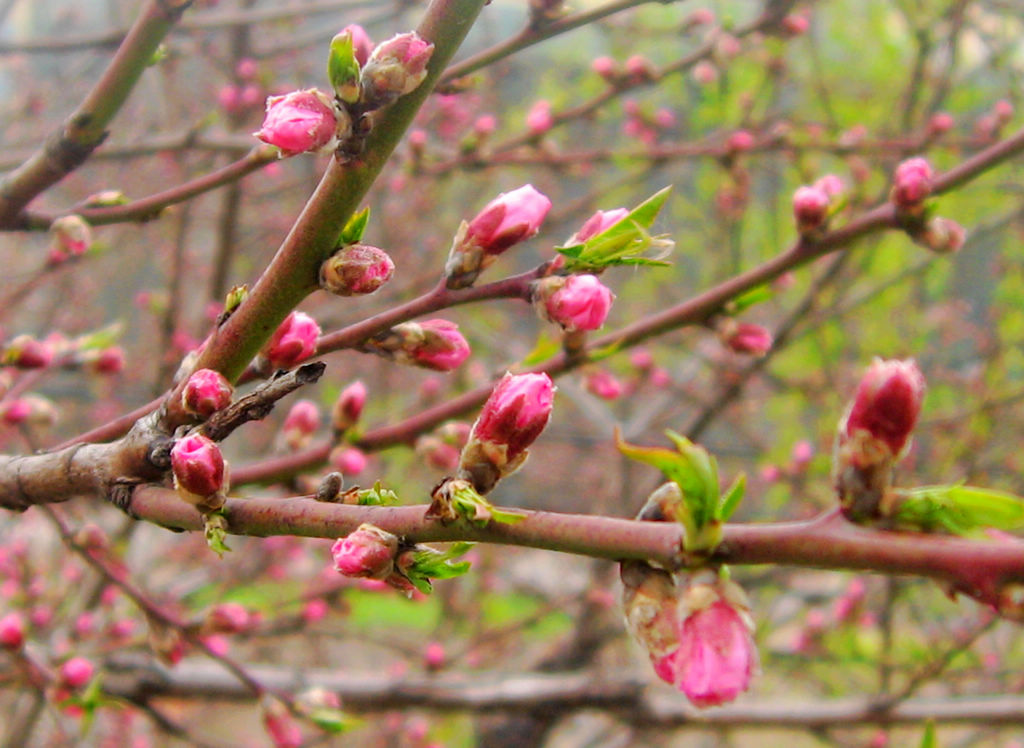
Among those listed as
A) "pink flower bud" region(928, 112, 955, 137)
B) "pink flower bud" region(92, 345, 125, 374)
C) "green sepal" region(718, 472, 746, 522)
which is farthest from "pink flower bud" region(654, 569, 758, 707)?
"pink flower bud" region(928, 112, 955, 137)

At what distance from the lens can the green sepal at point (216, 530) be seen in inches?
32.9

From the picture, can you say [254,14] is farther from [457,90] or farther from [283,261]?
[283,261]

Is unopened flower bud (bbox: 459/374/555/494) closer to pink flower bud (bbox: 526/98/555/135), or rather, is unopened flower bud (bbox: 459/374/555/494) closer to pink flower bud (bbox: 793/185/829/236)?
pink flower bud (bbox: 793/185/829/236)

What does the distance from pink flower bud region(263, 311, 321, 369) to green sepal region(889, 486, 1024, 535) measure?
722 millimetres

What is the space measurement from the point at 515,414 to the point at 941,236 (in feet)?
3.43

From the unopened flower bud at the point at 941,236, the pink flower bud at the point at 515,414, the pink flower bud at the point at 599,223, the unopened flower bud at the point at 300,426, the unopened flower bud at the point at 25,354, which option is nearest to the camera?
the pink flower bud at the point at 515,414

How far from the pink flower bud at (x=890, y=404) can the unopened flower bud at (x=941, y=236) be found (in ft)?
2.92

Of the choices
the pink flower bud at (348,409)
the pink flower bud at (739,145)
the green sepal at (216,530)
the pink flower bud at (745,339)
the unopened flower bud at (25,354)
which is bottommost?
the pink flower bud at (739,145)

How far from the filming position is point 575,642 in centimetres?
412

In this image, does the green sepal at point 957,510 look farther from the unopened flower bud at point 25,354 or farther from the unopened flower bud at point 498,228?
the unopened flower bud at point 25,354

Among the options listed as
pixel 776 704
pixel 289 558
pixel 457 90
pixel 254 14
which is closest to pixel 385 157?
pixel 457 90

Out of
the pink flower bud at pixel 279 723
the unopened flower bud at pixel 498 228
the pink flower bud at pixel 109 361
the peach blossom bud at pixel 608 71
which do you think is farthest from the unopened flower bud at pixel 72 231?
the peach blossom bud at pixel 608 71

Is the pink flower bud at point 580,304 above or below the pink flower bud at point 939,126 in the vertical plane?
above

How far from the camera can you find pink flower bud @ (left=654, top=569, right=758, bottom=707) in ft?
2.44
